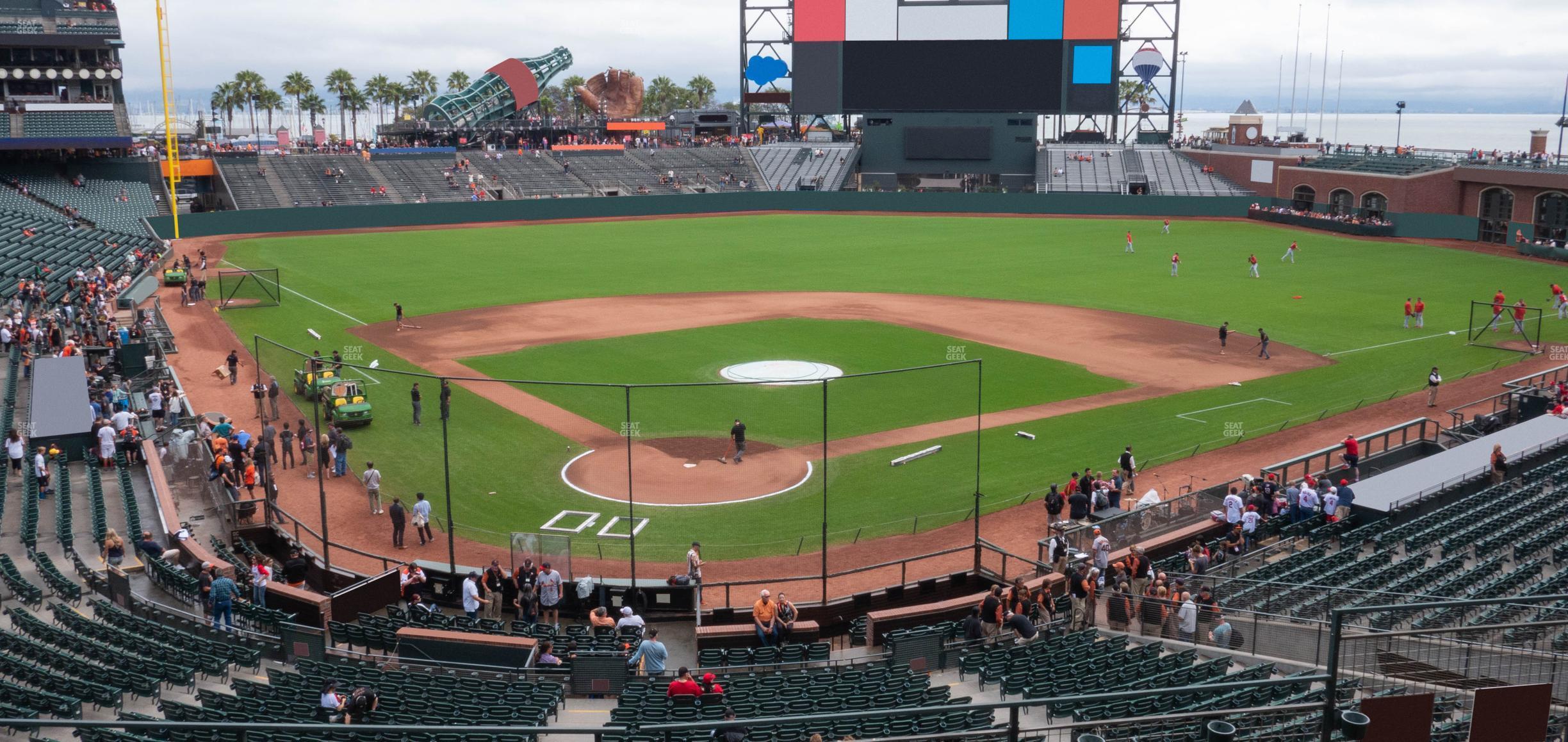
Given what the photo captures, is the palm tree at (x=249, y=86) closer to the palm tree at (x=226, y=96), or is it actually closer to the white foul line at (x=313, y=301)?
the palm tree at (x=226, y=96)

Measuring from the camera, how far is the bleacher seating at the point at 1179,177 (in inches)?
3575

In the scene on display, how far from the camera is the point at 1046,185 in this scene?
310 ft

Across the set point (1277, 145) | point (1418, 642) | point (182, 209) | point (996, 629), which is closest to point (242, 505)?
point (996, 629)

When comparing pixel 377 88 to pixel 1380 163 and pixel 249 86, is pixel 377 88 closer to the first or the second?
pixel 249 86

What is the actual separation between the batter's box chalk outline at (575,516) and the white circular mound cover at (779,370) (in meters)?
12.0

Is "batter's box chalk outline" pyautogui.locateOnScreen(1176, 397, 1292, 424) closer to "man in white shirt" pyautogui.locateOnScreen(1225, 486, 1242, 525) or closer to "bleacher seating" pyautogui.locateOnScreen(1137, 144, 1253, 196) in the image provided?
"man in white shirt" pyautogui.locateOnScreen(1225, 486, 1242, 525)

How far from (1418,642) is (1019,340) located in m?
30.9

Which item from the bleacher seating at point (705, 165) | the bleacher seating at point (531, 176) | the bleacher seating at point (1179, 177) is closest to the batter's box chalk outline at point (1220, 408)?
the bleacher seating at point (1179, 177)

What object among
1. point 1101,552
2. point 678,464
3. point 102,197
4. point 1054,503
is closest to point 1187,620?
point 1101,552

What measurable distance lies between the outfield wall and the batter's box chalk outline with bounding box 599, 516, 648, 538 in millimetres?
60448

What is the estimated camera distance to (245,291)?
52750 millimetres

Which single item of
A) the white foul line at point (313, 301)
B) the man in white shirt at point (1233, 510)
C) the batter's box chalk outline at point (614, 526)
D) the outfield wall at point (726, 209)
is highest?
the outfield wall at point (726, 209)

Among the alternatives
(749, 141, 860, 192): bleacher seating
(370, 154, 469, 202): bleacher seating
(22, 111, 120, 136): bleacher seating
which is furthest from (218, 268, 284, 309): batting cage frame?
(749, 141, 860, 192): bleacher seating

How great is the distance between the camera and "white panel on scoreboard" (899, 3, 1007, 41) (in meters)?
91.3
